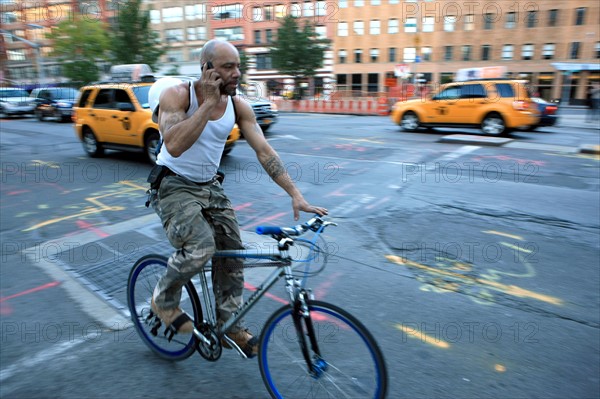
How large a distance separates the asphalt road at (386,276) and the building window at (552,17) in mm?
45663

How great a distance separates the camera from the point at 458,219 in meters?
6.08

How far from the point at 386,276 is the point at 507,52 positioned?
5267 centimetres

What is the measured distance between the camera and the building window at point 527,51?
4756 centimetres

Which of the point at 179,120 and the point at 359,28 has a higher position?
the point at 359,28

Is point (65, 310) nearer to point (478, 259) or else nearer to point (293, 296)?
point (293, 296)

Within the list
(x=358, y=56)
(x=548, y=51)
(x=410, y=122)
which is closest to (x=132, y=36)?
(x=410, y=122)

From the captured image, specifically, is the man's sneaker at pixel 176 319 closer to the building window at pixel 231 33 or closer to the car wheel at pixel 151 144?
the car wheel at pixel 151 144

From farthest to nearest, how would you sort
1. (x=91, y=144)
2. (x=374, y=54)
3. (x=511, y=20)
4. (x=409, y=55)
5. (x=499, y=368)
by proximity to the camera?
1. (x=374, y=54)
2. (x=409, y=55)
3. (x=511, y=20)
4. (x=91, y=144)
5. (x=499, y=368)

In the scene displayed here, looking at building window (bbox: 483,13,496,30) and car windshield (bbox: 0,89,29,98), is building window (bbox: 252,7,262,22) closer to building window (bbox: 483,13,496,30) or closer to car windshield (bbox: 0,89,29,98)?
building window (bbox: 483,13,496,30)

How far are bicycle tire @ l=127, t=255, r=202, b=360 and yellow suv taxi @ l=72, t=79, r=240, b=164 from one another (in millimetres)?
6626

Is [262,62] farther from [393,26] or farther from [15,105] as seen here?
[15,105]

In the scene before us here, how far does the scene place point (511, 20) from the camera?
47.9 meters

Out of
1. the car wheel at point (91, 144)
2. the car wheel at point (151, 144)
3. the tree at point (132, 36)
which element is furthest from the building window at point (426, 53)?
the car wheel at point (151, 144)

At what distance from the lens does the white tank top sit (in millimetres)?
2611
